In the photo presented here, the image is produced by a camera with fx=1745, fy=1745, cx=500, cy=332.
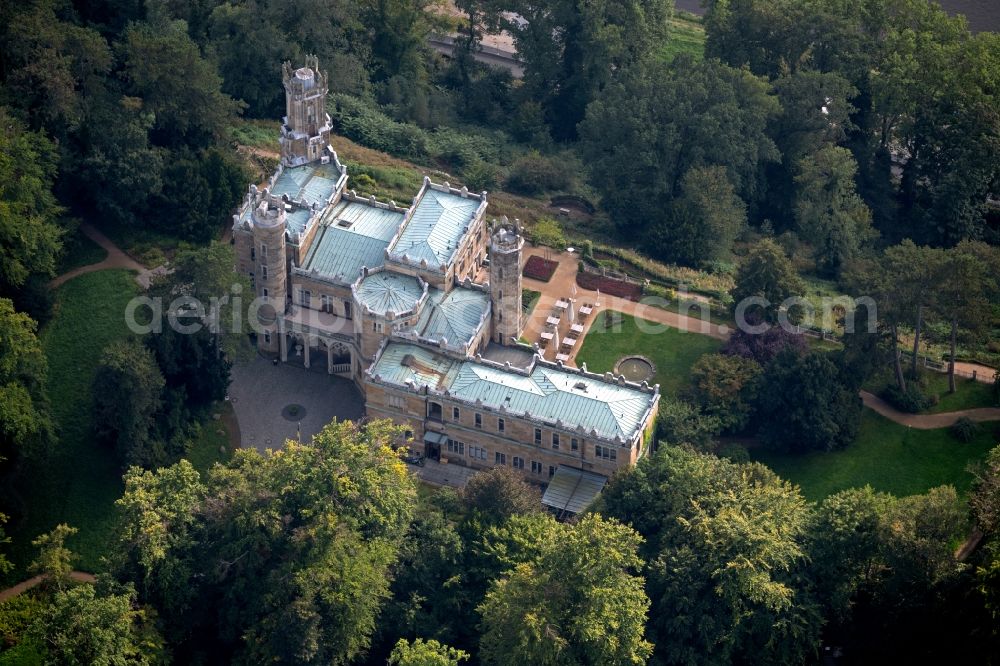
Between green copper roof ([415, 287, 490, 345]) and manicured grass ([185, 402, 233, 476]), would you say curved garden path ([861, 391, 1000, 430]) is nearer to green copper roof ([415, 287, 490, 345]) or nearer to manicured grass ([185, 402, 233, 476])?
green copper roof ([415, 287, 490, 345])

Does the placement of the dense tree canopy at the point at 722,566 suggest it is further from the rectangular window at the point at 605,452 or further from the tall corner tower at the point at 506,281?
the tall corner tower at the point at 506,281

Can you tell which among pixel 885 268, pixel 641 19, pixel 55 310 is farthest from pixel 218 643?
pixel 641 19

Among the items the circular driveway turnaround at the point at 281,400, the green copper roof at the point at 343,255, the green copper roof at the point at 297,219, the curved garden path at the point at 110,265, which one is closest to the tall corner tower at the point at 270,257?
the green copper roof at the point at 297,219

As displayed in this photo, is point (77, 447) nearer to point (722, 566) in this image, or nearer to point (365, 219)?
point (365, 219)

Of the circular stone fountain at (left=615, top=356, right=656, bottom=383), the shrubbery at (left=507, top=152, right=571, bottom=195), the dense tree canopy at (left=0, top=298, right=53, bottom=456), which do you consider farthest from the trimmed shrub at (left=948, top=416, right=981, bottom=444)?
the dense tree canopy at (left=0, top=298, right=53, bottom=456)

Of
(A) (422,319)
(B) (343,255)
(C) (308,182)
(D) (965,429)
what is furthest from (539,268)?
(D) (965,429)

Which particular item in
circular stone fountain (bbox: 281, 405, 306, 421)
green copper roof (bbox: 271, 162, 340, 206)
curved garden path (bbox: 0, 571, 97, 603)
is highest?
green copper roof (bbox: 271, 162, 340, 206)
